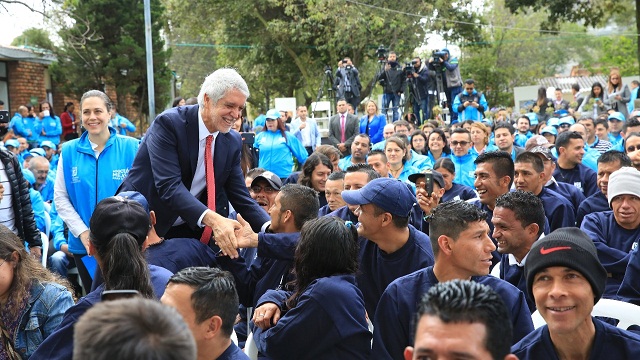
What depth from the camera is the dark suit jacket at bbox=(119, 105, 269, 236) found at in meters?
4.32

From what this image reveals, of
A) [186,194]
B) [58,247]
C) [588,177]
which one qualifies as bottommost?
[58,247]

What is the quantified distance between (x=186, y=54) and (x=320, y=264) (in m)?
39.8

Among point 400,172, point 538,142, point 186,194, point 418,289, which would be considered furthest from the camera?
point 538,142

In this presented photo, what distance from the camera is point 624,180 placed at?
17.4 ft

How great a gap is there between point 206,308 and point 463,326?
122cm

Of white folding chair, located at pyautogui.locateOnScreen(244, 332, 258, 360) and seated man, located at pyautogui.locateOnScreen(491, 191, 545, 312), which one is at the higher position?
seated man, located at pyautogui.locateOnScreen(491, 191, 545, 312)

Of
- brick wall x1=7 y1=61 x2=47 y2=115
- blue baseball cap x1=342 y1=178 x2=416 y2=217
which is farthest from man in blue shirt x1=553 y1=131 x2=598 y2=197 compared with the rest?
brick wall x1=7 y1=61 x2=47 y2=115

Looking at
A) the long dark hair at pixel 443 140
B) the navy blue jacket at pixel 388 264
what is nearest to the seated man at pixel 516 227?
the navy blue jacket at pixel 388 264

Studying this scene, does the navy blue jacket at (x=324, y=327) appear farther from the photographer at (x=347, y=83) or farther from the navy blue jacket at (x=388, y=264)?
the photographer at (x=347, y=83)

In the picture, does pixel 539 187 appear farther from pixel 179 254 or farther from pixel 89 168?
pixel 89 168

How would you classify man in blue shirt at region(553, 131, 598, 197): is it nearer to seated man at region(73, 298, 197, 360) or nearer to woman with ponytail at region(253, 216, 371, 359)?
woman with ponytail at region(253, 216, 371, 359)

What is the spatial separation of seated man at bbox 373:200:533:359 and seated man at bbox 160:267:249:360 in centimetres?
74

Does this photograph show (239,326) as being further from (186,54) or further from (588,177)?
(186,54)

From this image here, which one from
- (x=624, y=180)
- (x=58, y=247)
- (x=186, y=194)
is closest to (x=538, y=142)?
(x=624, y=180)
